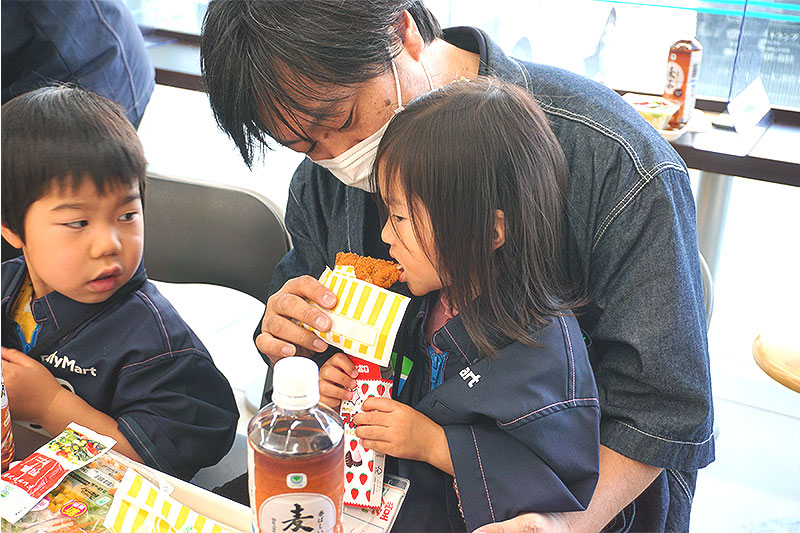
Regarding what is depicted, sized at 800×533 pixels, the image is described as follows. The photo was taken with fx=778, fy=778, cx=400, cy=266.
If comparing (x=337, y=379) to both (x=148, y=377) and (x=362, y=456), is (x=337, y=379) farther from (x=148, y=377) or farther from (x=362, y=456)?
(x=148, y=377)

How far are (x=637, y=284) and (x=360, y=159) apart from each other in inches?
16.5

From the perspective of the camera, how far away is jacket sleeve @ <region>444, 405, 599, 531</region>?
35.8 inches

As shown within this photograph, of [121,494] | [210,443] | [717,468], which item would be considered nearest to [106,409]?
[210,443]

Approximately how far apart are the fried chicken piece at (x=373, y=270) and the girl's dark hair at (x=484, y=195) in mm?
57

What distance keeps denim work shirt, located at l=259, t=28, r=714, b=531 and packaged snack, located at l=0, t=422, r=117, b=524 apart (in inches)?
12.9

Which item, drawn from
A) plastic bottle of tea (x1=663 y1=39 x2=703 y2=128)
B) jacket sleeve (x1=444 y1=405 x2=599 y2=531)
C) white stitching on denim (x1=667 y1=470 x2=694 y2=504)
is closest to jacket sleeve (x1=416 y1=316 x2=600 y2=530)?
jacket sleeve (x1=444 y1=405 x2=599 y2=531)

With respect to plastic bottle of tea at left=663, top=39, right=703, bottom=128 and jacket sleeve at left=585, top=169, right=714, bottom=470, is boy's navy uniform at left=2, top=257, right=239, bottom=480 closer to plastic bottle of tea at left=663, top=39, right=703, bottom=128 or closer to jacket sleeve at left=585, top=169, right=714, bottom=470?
jacket sleeve at left=585, top=169, right=714, bottom=470

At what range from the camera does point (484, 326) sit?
0.98 meters

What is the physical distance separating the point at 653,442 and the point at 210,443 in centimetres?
63

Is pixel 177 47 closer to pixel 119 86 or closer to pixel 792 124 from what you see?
pixel 119 86

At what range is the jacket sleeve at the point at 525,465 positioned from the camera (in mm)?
910

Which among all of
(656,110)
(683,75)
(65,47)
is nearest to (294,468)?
(65,47)

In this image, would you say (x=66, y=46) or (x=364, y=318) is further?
(x=66, y=46)

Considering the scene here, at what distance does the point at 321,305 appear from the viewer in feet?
3.15
